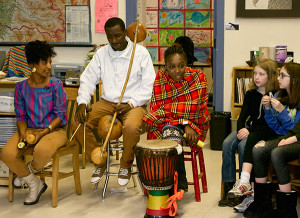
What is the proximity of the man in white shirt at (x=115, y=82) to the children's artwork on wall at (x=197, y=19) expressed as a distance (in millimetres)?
4833

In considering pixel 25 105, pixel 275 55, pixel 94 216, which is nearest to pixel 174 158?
pixel 94 216

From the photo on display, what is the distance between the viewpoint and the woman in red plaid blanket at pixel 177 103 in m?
4.12

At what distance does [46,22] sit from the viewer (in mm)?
6375

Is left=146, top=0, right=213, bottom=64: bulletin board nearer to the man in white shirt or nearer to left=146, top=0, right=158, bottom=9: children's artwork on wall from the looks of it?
left=146, top=0, right=158, bottom=9: children's artwork on wall

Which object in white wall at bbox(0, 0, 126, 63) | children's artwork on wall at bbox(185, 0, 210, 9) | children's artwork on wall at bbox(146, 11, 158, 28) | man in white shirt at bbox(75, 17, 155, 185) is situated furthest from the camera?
children's artwork on wall at bbox(146, 11, 158, 28)

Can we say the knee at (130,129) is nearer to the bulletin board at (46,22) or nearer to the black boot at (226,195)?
the black boot at (226,195)

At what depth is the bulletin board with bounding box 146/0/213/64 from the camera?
360 inches

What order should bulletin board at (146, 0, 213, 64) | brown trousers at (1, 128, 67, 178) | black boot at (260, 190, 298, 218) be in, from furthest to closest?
bulletin board at (146, 0, 213, 64)
brown trousers at (1, 128, 67, 178)
black boot at (260, 190, 298, 218)

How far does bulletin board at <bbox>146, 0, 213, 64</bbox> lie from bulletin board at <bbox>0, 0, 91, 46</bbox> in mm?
3118

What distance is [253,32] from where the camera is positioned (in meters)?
5.89

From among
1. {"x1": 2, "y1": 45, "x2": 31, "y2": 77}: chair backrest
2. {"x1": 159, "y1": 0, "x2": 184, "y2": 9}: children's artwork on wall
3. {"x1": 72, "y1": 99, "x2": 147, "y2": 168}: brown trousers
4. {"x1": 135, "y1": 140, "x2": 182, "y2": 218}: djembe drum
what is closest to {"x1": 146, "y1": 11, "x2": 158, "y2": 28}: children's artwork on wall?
{"x1": 159, "y1": 0, "x2": 184, "y2": 9}: children's artwork on wall

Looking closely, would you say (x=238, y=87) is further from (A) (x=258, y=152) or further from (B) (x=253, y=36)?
(A) (x=258, y=152)

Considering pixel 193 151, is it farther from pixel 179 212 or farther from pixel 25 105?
pixel 25 105

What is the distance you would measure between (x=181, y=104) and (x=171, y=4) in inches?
209
